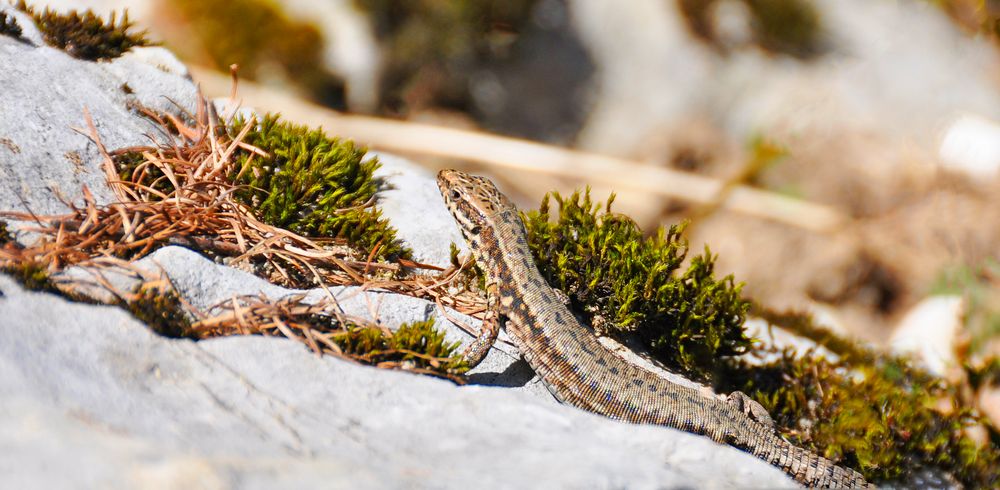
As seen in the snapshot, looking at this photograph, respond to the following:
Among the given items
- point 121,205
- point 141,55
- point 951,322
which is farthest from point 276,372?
point 951,322

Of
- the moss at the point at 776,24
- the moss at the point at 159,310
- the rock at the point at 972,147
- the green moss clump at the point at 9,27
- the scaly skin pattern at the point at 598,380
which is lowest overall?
the scaly skin pattern at the point at 598,380

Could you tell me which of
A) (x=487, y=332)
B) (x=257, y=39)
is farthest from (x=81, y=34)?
(x=257, y=39)

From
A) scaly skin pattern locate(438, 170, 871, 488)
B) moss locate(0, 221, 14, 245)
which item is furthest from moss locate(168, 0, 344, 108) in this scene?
moss locate(0, 221, 14, 245)

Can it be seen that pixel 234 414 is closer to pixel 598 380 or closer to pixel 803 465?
pixel 598 380

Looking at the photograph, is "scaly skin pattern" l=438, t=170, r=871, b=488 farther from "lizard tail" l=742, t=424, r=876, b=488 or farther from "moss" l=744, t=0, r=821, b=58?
"moss" l=744, t=0, r=821, b=58

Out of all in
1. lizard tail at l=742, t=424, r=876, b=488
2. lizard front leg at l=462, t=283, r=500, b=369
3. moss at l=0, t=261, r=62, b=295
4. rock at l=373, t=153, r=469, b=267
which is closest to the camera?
moss at l=0, t=261, r=62, b=295

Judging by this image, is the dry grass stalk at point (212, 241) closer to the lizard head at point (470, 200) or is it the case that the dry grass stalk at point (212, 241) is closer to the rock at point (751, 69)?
the lizard head at point (470, 200)

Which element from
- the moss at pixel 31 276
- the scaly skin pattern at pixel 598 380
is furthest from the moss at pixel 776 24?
the moss at pixel 31 276
